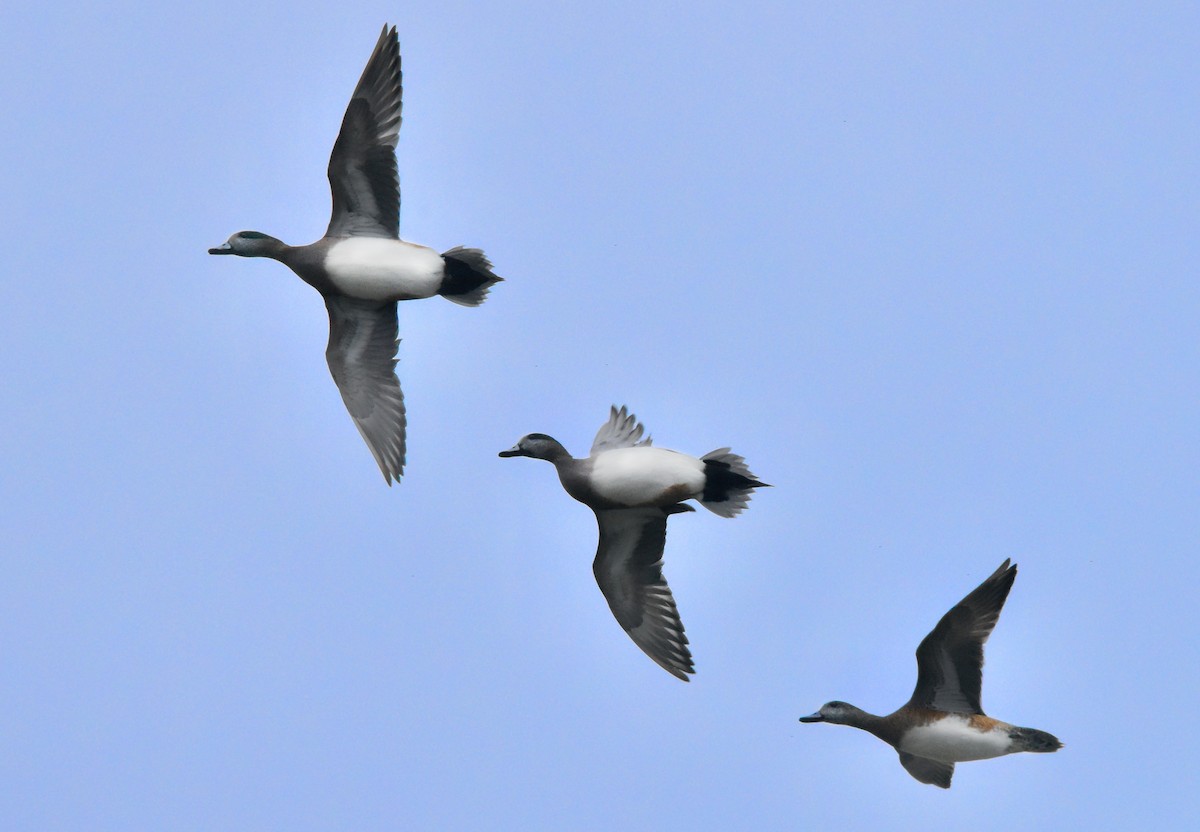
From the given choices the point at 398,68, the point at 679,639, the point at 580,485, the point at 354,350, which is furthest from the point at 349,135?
the point at 679,639

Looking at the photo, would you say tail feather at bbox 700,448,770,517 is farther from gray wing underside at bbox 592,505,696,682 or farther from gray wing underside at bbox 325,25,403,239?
gray wing underside at bbox 325,25,403,239

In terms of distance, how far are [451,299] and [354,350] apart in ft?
3.27

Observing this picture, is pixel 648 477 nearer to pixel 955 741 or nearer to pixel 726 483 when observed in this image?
pixel 726 483

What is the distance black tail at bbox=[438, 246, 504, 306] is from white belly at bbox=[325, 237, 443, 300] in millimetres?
75

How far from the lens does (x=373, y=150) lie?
13.1 metres

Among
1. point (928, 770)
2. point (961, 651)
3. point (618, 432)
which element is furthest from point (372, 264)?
point (928, 770)

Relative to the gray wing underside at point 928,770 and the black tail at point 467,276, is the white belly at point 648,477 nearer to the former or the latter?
the black tail at point 467,276

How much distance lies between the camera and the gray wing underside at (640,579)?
516 inches

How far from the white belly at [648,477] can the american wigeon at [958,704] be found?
1947 millimetres

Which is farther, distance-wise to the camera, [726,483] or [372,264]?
[372,264]

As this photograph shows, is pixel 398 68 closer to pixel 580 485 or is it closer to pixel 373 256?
pixel 373 256

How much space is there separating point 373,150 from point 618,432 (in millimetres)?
2727

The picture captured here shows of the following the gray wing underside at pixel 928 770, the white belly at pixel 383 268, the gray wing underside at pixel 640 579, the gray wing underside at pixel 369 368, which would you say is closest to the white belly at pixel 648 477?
the gray wing underside at pixel 640 579

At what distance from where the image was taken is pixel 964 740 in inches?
496
